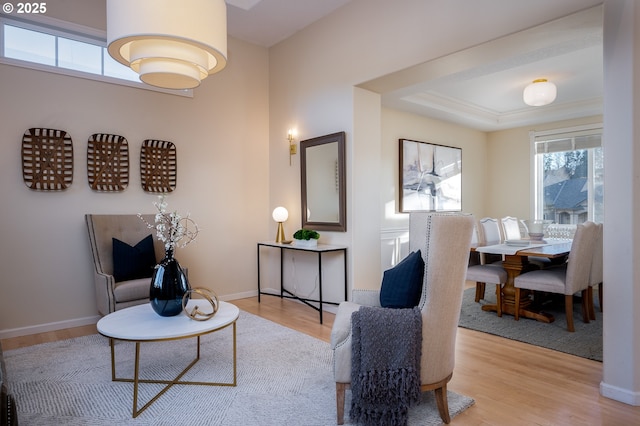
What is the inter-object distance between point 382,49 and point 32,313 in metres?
3.91

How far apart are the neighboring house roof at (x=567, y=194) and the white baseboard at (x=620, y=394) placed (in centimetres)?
456

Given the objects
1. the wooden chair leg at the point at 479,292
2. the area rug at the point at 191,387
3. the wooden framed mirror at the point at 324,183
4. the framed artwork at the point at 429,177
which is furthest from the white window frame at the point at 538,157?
the area rug at the point at 191,387

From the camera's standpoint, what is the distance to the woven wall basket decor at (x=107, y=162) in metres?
3.74

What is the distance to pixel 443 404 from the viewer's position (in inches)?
78.8

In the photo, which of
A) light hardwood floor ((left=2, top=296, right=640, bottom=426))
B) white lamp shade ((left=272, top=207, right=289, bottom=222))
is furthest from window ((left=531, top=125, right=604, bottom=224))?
white lamp shade ((left=272, top=207, right=289, bottom=222))

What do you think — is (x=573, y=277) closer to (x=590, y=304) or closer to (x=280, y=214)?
(x=590, y=304)

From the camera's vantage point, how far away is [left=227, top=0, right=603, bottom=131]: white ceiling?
285cm

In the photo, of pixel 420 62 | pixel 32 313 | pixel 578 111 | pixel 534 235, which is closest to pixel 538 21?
pixel 420 62

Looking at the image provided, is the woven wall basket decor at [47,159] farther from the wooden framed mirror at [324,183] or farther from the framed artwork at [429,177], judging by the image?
the framed artwork at [429,177]

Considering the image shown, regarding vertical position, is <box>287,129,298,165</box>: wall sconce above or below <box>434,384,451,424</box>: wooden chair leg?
above

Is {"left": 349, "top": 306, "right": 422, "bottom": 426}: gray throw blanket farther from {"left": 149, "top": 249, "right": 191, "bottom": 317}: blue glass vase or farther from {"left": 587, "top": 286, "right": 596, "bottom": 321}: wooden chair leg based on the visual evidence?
{"left": 587, "top": 286, "right": 596, "bottom": 321}: wooden chair leg

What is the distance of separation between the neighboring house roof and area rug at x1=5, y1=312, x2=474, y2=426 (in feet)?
16.5

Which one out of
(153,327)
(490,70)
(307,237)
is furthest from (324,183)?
(153,327)

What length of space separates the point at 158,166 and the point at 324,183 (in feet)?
5.79
